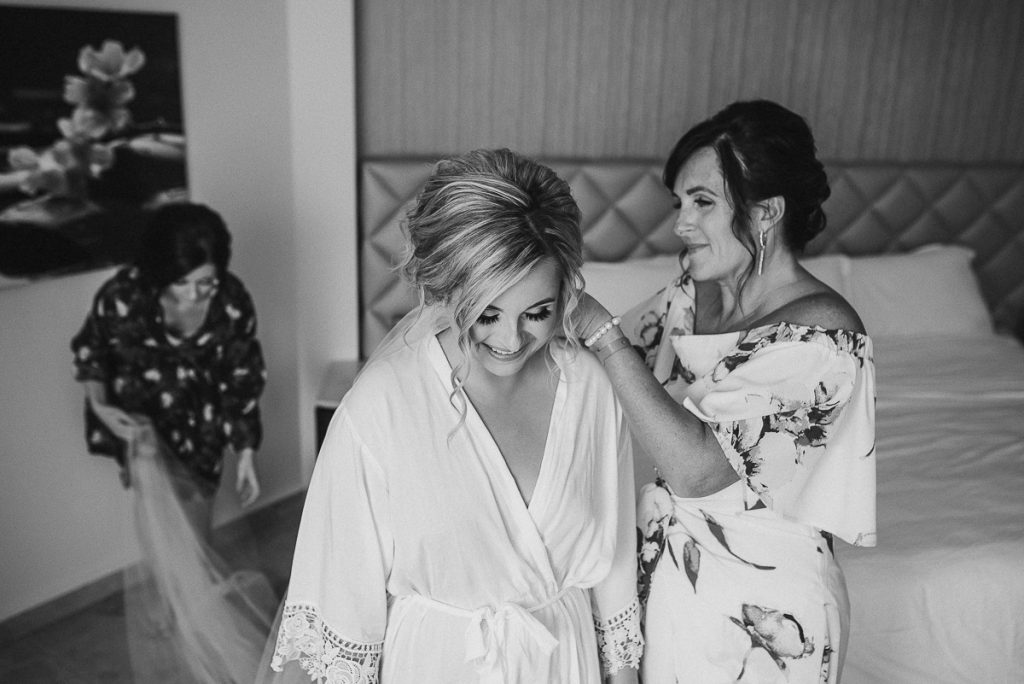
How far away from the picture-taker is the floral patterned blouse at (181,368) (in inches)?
106

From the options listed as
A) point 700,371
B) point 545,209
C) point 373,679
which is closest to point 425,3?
point 700,371

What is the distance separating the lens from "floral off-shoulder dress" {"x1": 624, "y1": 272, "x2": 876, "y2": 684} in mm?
1677

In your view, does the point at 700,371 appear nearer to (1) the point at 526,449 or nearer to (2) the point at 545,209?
(1) the point at 526,449

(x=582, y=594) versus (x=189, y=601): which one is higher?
(x=582, y=594)

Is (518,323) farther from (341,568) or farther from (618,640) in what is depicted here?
(618,640)

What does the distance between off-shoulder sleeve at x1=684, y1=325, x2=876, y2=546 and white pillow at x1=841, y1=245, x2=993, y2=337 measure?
2.20m

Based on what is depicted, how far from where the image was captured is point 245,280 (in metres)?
3.46

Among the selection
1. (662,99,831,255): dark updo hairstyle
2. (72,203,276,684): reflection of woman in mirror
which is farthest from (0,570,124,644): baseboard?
(662,99,831,255): dark updo hairstyle

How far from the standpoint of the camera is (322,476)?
4.51 feet

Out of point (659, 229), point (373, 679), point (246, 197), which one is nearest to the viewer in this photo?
point (373, 679)

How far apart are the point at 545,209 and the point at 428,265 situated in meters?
0.18

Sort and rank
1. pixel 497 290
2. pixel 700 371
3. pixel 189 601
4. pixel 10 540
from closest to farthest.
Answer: pixel 497 290, pixel 700 371, pixel 189 601, pixel 10 540

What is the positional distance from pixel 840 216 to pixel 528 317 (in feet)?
10.1

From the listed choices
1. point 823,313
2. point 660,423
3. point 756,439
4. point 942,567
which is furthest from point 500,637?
point 942,567
